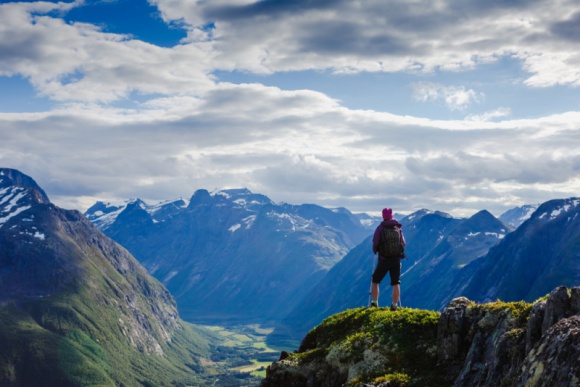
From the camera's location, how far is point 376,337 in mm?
30359

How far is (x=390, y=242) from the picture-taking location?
3375cm

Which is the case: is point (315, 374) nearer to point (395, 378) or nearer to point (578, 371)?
point (395, 378)

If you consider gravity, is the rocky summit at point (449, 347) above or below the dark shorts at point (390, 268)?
below

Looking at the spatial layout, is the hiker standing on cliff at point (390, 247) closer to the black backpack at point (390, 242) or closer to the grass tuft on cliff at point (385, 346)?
the black backpack at point (390, 242)

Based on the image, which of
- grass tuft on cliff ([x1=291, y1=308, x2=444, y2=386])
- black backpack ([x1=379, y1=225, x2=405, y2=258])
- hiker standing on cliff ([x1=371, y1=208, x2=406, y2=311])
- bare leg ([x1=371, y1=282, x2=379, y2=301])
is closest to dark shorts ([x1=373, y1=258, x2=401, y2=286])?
hiker standing on cliff ([x1=371, y1=208, x2=406, y2=311])

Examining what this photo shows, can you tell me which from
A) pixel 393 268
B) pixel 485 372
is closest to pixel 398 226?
pixel 393 268

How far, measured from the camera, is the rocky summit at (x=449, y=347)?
18.6 meters

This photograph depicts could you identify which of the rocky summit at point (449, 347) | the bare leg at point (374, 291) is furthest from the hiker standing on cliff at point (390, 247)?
the rocky summit at point (449, 347)

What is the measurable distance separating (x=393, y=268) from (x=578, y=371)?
17340 mm

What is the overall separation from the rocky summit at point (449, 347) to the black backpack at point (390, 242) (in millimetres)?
3553

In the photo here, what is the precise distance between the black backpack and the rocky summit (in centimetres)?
355

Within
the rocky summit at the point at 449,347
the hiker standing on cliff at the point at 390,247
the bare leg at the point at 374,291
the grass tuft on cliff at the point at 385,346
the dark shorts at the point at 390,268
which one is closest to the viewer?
the rocky summit at the point at 449,347

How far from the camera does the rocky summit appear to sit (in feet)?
61.1

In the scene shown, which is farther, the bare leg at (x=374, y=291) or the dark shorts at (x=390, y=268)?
the bare leg at (x=374, y=291)
